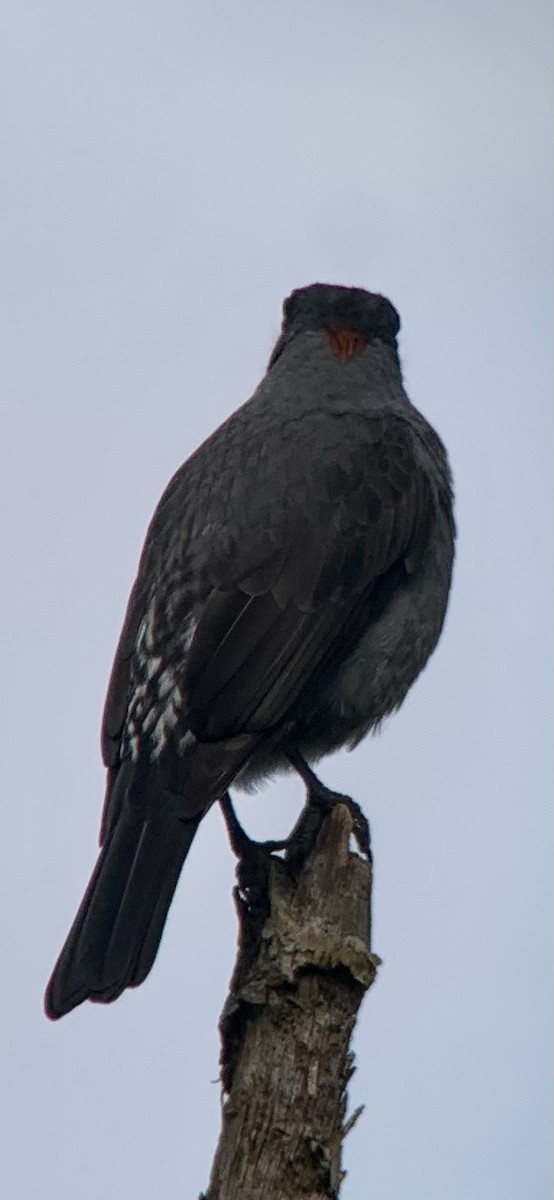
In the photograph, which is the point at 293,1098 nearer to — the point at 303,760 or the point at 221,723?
the point at 221,723

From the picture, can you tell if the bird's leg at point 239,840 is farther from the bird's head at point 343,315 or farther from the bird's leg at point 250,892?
the bird's head at point 343,315

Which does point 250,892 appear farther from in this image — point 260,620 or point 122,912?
point 260,620

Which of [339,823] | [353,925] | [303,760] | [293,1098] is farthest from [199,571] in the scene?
[293,1098]

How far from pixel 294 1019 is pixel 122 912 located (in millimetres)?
838

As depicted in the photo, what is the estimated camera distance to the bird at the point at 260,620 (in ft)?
18.7

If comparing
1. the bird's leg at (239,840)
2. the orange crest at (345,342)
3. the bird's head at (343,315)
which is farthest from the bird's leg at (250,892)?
the bird's head at (343,315)

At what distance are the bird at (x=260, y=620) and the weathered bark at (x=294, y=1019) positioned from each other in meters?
0.43

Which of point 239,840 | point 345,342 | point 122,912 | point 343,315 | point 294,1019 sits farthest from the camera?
point 343,315

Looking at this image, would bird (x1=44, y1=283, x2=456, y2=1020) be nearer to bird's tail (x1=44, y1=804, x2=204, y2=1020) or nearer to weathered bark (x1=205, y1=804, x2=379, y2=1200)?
bird's tail (x1=44, y1=804, x2=204, y2=1020)

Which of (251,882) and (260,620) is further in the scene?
(260,620)

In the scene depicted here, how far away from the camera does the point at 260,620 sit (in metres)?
6.38

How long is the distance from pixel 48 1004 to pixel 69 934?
29cm

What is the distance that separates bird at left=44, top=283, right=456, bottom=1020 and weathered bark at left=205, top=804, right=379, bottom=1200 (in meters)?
0.43

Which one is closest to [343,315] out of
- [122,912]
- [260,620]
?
[260,620]
